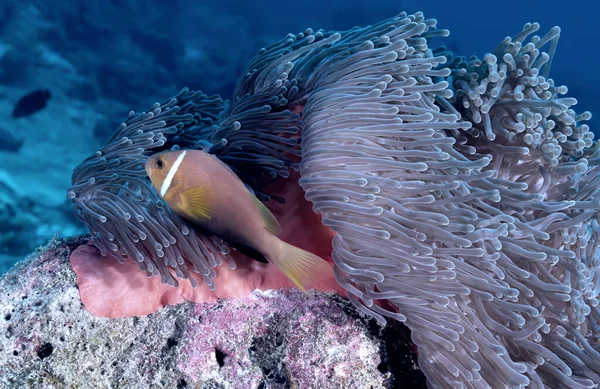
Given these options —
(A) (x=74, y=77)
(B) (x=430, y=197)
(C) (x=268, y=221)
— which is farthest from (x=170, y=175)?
(A) (x=74, y=77)

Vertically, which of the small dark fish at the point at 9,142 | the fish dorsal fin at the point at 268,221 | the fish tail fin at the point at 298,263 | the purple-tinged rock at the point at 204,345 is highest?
the fish dorsal fin at the point at 268,221

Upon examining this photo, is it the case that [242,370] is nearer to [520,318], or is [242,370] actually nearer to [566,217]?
[520,318]

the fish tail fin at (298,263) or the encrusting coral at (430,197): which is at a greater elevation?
the encrusting coral at (430,197)

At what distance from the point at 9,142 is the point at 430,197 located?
297 inches

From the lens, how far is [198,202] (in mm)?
1397

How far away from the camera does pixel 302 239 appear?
6.06 ft

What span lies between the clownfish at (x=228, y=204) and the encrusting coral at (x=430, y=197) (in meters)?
0.26

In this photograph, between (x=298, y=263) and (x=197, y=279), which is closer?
(x=298, y=263)

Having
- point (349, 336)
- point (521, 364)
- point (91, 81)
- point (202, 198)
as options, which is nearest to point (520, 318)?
point (521, 364)

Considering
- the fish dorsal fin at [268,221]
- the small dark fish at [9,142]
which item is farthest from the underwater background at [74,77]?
the fish dorsal fin at [268,221]

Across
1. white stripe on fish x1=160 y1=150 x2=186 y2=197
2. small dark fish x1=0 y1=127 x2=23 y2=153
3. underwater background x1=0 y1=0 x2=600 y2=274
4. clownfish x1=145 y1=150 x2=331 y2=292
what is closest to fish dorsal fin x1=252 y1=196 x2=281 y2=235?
clownfish x1=145 y1=150 x2=331 y2=292

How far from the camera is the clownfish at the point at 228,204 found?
134 centimetres

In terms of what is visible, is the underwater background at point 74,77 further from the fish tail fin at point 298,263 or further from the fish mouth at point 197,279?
the fish tail fin at point 298,263

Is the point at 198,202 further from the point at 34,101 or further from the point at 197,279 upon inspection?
the point at 34,101
